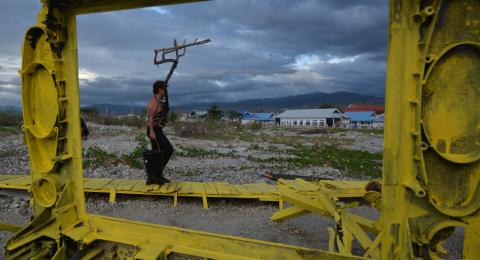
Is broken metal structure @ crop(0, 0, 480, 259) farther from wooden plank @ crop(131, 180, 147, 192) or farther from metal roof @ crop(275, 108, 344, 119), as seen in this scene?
metal roof @ crop(275, 108, 344, 119)

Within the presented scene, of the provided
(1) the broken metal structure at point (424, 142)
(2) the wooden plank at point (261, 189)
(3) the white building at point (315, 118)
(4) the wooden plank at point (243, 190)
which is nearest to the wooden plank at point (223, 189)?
(4) the wooden plank at point (243, 190)

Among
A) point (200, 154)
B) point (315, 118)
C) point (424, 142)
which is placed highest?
point (424, 142)

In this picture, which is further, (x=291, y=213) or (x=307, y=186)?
(x=307, y=186)

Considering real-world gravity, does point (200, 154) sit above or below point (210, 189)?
below

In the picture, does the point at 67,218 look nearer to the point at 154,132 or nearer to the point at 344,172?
the point at 154,132

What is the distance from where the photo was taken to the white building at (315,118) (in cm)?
7362

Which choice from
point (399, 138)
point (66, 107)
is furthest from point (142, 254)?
point (399, 138)

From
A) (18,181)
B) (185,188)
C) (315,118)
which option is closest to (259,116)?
(315,118)

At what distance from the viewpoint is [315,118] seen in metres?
75.6

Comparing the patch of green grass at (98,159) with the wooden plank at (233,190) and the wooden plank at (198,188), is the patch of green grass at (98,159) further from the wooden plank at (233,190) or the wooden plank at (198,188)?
the wooden plank at (233,190)

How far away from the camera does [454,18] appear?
2.12 m

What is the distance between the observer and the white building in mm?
73625

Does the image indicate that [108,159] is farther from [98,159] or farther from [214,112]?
[214,112]

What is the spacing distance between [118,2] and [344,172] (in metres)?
10.2
